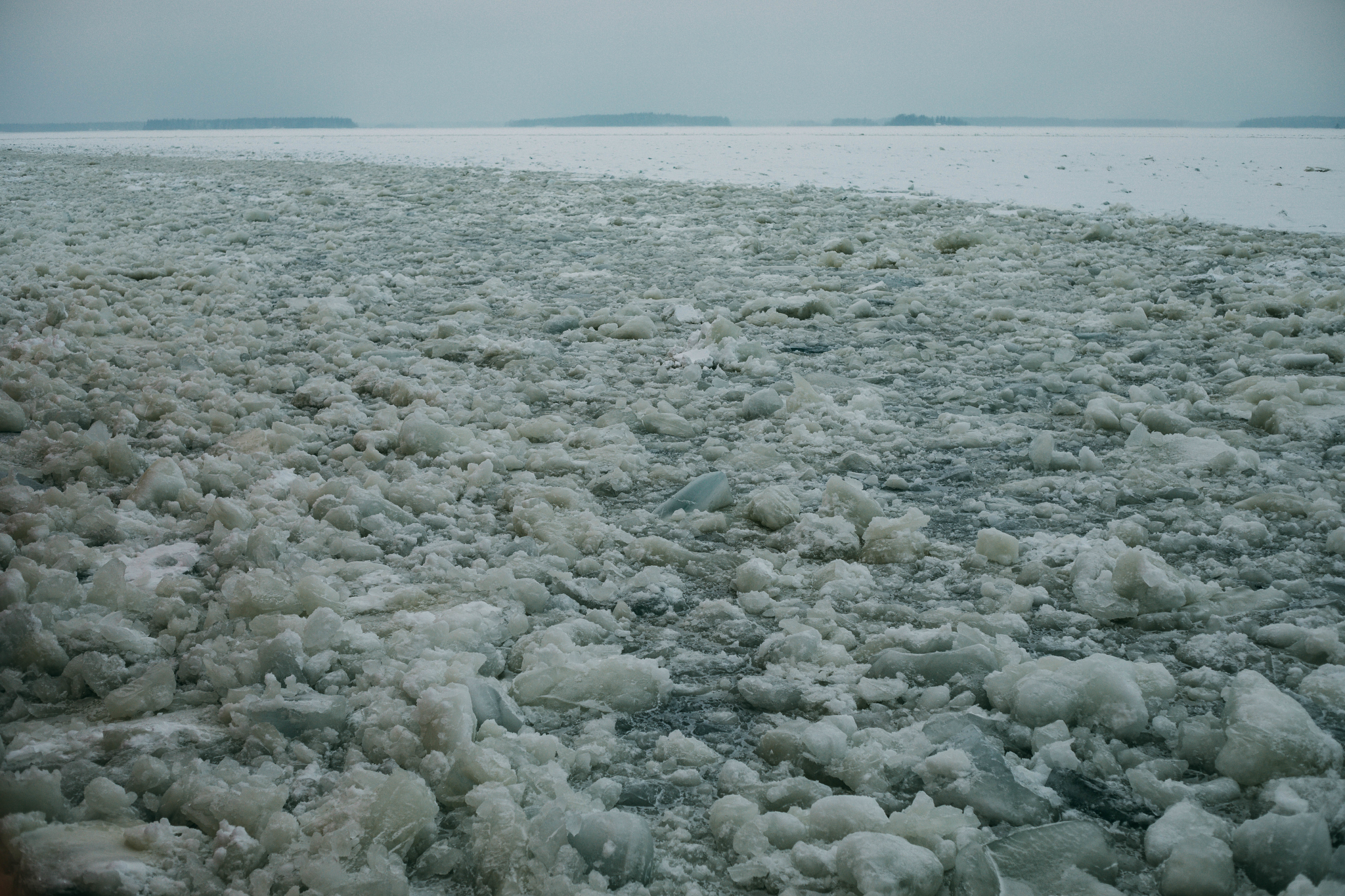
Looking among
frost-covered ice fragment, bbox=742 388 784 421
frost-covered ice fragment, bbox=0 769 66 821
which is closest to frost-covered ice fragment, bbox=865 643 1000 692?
frost-covered ice fragment, bbox=0 769 66 821

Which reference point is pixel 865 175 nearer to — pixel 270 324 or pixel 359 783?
pixel 270 324

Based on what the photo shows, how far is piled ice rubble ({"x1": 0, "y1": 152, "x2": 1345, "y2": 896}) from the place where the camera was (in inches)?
37.0

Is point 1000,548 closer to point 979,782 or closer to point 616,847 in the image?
point 979,782

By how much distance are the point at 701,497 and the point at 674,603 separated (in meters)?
0.40

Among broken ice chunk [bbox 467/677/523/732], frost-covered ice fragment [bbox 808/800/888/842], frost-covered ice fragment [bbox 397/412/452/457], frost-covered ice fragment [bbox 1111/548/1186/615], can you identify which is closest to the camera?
frost-covered ice fragment [bbox 808/800/888/842]

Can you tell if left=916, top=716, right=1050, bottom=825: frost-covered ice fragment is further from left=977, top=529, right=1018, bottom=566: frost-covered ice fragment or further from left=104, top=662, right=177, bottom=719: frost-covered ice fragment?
left=104, top=662, right=177, bottom=719: frost-covered ice fragment

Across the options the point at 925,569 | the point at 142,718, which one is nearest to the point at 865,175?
the point at 925,569

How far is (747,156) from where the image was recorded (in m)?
16.9

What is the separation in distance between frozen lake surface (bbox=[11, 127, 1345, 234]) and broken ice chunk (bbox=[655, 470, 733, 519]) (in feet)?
18.5

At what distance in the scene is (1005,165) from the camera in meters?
13.0

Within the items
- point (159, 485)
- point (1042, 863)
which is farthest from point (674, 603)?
point (159, 485)

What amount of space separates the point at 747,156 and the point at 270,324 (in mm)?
14834

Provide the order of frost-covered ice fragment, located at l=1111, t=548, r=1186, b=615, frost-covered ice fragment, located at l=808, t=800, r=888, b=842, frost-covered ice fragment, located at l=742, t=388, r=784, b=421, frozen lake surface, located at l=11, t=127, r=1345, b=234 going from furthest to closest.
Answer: frozen lake surface, located at l=11, t=127, r=1345, b=234, frost-covered ice fragment, located at l=742, t=388, r=784, b=421, frost-covered ice fragment, located at l=1111, t=548, r=1186, b=615, frost-covered ice fragment, located at l=808, t=800, r=888, b=842

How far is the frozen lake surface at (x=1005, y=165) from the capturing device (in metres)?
7.52
